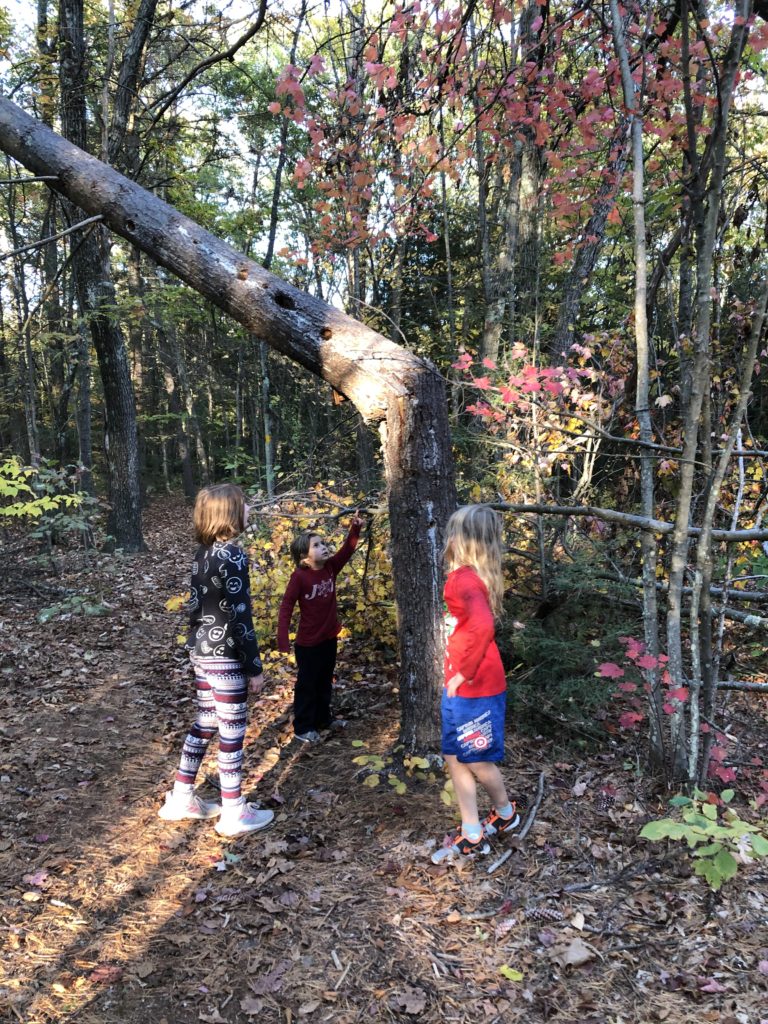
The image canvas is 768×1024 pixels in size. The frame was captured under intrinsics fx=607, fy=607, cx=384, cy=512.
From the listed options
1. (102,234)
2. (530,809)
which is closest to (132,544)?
(102,234)

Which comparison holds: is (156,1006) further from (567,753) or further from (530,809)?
(567,753)

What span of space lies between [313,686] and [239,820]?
1.13m

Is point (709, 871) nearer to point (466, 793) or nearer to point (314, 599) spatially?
point (466, 793)

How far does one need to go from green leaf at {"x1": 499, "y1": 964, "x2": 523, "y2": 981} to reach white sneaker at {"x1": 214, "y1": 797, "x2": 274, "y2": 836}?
4.87ft

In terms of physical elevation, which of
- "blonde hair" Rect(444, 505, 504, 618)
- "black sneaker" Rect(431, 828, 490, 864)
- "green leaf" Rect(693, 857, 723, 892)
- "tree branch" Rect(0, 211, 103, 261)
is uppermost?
"tree branch" Rect(0, 211, 103, 261)

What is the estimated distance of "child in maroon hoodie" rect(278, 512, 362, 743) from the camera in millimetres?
4219

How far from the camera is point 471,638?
2771mm

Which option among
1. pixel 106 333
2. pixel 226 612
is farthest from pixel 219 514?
pixel 106 333

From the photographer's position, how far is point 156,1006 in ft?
7.18

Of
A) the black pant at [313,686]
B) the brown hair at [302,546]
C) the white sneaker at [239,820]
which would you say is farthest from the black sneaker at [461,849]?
the brown hair at [302,546]

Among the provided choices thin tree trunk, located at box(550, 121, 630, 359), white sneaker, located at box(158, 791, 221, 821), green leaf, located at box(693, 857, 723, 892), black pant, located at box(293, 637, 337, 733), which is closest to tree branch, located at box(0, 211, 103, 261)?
black pant, located at box(293, 637, 337, 733)

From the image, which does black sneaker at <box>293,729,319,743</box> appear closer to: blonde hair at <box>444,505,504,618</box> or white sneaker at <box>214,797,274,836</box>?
white sneaker at <box>214,797,274,836</box>

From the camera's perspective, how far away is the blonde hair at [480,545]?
2.84m

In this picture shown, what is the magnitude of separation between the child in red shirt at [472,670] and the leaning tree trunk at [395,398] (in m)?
0.41
